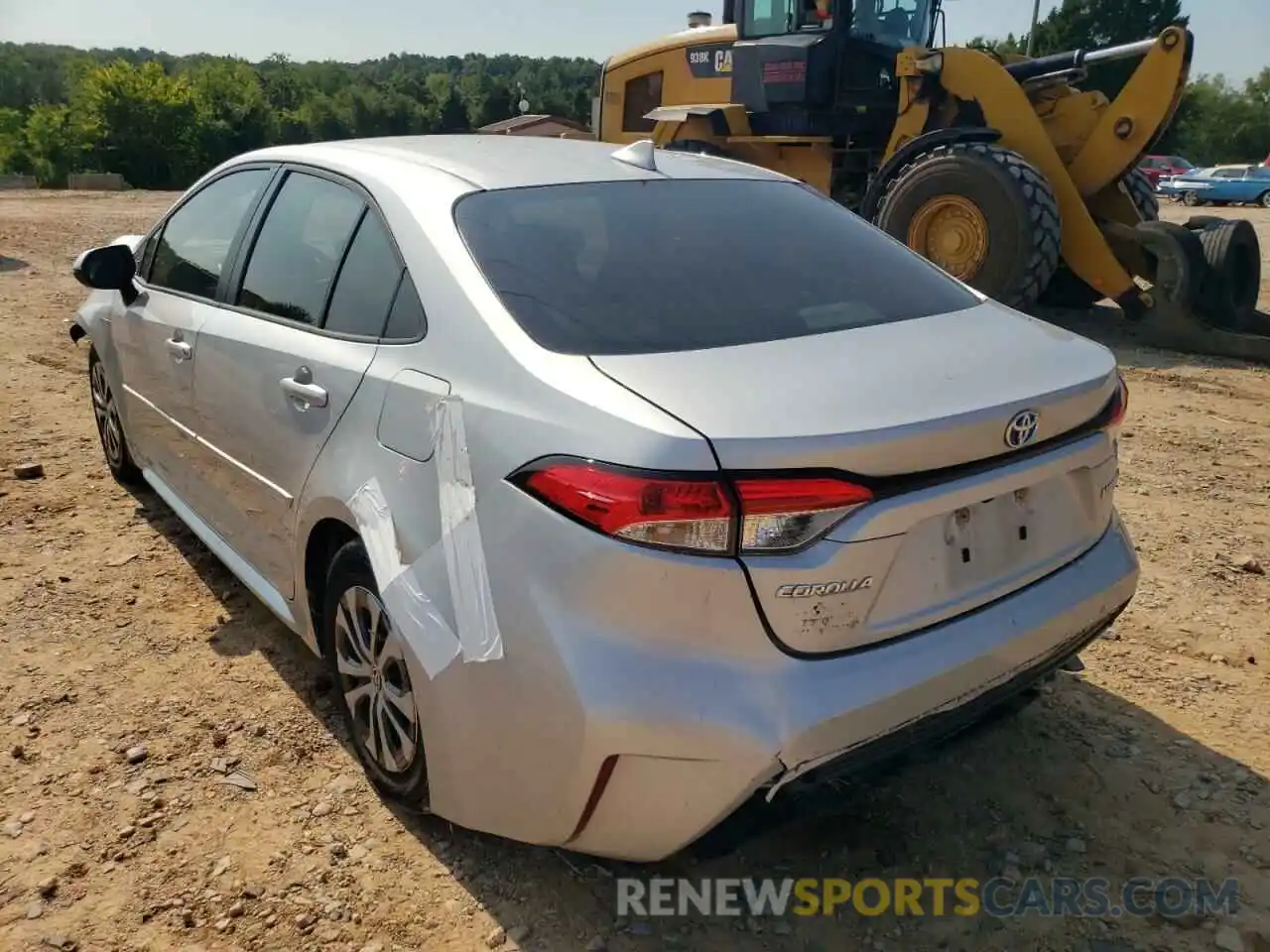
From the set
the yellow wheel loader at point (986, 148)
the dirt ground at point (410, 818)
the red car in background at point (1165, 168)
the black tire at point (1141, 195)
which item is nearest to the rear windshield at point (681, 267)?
the dirt ground at point (410, 818)

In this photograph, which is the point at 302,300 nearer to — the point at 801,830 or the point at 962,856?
the point at 801,830

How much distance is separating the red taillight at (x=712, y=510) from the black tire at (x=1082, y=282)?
8478 mm

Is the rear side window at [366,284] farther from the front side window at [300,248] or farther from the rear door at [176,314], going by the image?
the rear door at [176,314]

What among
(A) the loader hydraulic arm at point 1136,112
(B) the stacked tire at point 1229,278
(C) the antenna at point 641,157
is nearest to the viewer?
(C) the antenna at point 641,157

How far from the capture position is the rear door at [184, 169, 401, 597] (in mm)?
2582

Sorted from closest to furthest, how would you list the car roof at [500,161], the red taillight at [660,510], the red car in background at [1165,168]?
the red taillight at [660,510], the car roof at [500,161], the red car in background at [1165,168]

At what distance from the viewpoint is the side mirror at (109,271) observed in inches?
153

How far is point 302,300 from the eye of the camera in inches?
113

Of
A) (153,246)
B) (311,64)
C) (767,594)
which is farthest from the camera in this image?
(311,64)

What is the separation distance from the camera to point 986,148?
802 centimetres

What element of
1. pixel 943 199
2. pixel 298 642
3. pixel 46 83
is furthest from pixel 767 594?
pixel 46 83

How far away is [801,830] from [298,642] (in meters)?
1.85

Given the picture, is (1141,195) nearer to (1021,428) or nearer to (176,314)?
(1021,428)

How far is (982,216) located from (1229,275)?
6.84ft
